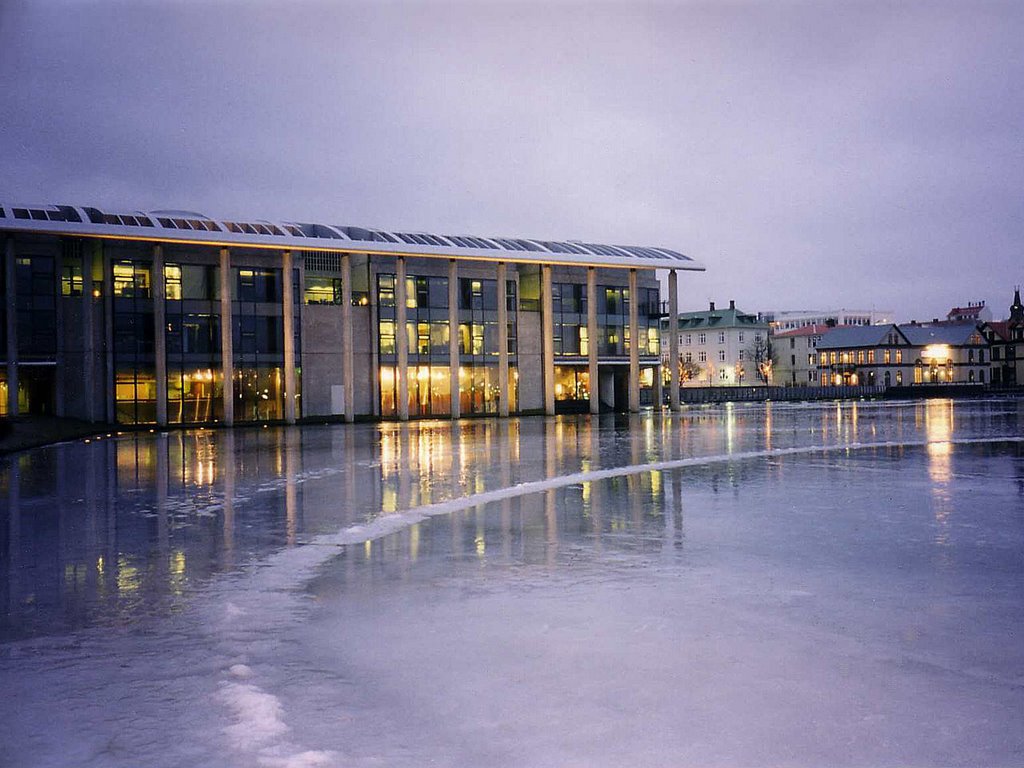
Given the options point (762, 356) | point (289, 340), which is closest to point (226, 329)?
point (289, 340)

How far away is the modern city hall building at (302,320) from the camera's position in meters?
50.5

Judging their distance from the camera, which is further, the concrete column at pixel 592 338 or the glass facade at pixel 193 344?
the concrete column at pixel 592 338

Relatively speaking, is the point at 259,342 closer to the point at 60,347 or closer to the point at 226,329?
the point at 226,329

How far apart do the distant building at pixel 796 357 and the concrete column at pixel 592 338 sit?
94.0 metres

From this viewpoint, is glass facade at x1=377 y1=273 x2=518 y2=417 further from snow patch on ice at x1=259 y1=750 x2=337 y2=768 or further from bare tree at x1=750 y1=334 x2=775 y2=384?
bare tree at x1=750 y1=334 x2=775 y2=384

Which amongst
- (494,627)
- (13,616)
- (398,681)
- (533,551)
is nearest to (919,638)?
(494,627)

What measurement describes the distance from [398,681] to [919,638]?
4.15 m

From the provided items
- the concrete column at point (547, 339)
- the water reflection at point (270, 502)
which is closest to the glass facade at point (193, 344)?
the water reflection at point (270, 502)

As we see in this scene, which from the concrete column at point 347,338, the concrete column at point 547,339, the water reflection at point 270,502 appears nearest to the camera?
the water reflection at point 270,502

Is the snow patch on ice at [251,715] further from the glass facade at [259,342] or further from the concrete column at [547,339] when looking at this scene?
the concrete column at [547,339]

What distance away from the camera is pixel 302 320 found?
5728 cm

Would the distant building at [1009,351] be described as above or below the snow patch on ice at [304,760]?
above

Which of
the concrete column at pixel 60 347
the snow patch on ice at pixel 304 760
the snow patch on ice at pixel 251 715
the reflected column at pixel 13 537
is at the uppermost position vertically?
the concrete column at pixel 60 347

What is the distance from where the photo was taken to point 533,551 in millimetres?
11414
